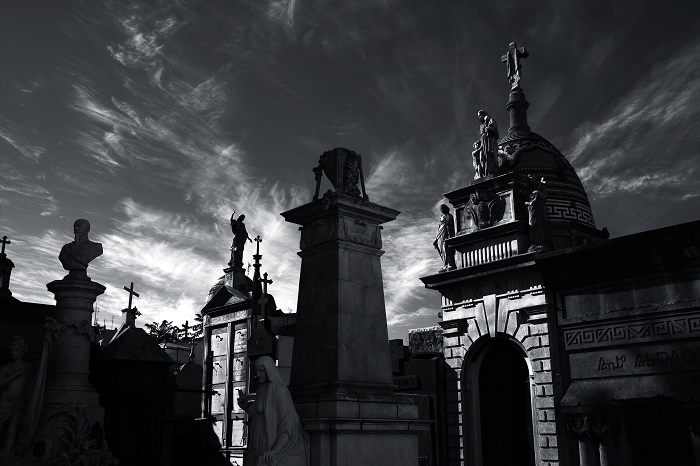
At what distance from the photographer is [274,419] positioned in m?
8.14

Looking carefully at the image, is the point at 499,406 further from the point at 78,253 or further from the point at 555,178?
the point at 78,253

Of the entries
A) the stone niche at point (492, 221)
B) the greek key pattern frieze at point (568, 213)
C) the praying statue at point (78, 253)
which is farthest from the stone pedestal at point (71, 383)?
the greek key pattern frieze at point (568, 213)

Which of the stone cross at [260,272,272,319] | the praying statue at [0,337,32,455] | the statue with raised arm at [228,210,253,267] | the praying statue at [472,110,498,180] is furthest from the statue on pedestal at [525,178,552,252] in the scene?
the praying statue at [0,337,32,455]

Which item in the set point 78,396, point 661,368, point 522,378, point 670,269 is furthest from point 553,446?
point 78,396

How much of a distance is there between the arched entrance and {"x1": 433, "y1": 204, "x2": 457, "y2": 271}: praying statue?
9.18ft

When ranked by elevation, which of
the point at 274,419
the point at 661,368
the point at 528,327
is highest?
the point at 528,327

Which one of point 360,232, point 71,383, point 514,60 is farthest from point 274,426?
point 514,60

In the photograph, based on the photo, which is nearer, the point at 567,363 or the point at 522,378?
the point at 567,363

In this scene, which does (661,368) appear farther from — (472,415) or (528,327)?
(472,415)

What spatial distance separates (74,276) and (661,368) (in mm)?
11778

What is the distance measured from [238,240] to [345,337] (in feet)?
48.6

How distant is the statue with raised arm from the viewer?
2342 centimetres

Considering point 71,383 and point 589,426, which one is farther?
point 589,426

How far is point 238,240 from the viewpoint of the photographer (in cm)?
2344
